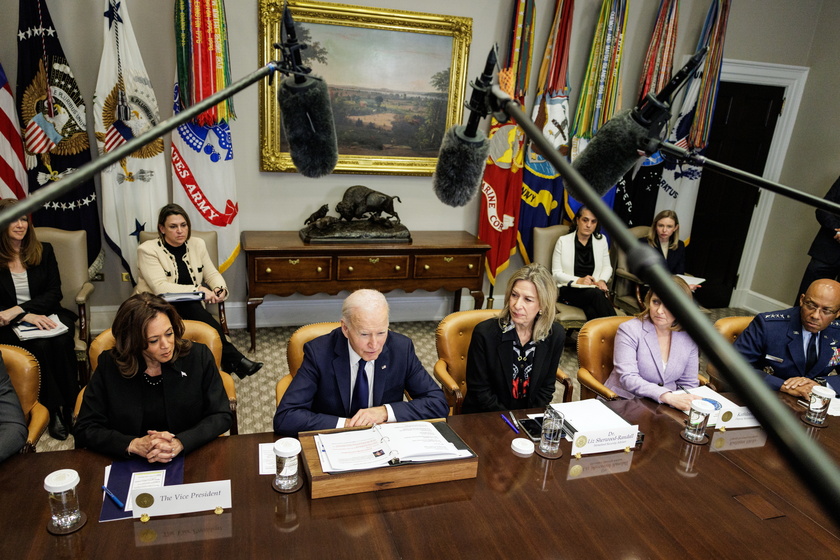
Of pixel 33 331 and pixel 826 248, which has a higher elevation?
pixel 826 248

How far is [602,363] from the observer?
9.49 ft

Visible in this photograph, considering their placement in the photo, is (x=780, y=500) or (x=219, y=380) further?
(x=219, y=380)

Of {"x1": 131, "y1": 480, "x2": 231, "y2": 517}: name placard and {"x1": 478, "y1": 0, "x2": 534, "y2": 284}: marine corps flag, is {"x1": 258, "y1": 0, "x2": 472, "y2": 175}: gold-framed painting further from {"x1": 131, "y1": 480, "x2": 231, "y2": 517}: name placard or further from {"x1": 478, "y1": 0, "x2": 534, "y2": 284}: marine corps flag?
{"x1": 131, "y1": 480, "x2": 231, "y2": 517}: name placard

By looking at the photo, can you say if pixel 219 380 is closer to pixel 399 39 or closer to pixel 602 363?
pixel 602 363

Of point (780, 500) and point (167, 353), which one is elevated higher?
point (167, 353)

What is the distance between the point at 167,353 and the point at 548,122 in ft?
12.7

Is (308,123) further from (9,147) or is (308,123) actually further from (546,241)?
(546,241)

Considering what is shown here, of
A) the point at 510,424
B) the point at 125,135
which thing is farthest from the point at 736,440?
the point at 125,135

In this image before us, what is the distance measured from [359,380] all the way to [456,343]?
2.56 feet

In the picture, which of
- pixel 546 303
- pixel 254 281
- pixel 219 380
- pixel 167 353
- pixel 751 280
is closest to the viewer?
pixel 167 353

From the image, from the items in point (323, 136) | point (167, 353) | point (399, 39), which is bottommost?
point (167, 353)

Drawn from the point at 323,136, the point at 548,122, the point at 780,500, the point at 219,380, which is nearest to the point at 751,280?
the point at 548,122

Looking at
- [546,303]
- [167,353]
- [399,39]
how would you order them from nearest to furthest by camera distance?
[167,353] → [546,303] → [399,39]

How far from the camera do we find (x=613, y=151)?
98cm
